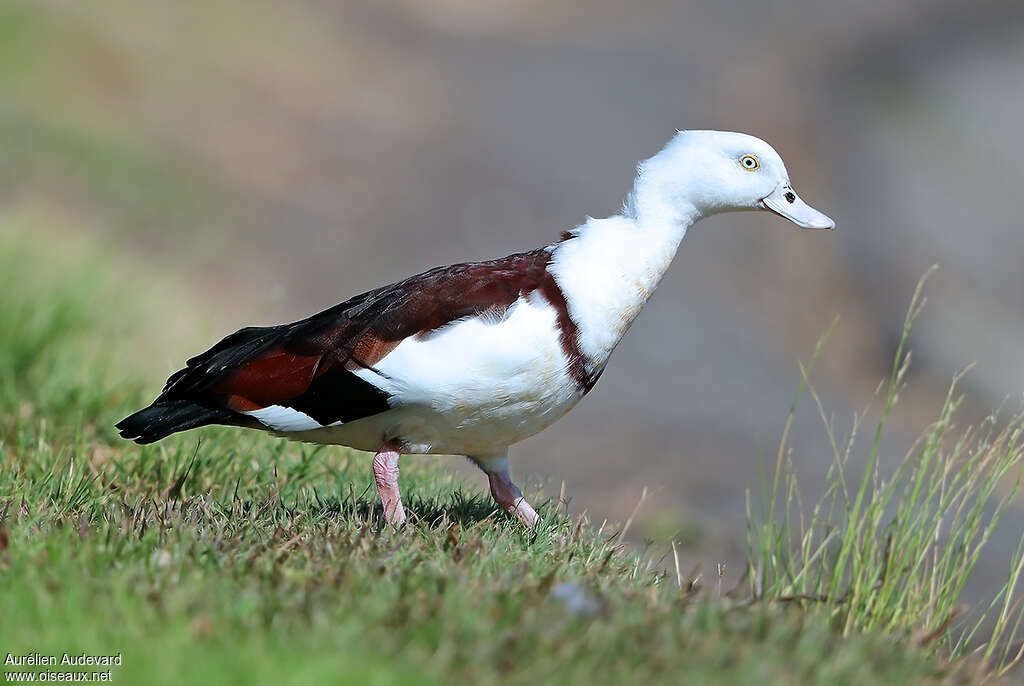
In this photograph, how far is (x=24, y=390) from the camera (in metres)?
5.82

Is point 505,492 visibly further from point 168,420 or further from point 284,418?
point 168,420

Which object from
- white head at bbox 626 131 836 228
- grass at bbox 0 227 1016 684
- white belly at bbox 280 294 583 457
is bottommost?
grass at bbox 0 227 1016 684

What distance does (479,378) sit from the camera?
3941 millimetres

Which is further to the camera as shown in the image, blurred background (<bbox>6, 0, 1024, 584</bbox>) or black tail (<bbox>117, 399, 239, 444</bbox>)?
blurred background (<bbox>6, 0, 1024, 584</bbox>)

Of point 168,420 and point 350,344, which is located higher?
point 350,344

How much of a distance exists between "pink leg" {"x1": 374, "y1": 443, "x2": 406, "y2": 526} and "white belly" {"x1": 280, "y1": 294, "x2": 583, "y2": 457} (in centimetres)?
9

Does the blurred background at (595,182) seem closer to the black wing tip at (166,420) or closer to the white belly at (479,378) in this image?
the white belly at (479,378)

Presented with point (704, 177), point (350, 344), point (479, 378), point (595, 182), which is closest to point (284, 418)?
point (350, 344)

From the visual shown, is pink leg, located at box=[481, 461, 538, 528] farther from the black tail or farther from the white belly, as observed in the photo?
the black tail

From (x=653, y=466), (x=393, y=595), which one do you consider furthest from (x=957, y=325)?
(x=393, y=595)

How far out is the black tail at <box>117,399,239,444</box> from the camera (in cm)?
416

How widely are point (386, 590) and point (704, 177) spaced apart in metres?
1.85

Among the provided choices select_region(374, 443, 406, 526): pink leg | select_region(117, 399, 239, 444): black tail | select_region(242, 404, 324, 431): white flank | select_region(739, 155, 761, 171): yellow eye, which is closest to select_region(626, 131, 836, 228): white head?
select_region(739, 155, 761, 171): yellow eye

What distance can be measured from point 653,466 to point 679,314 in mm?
3930
